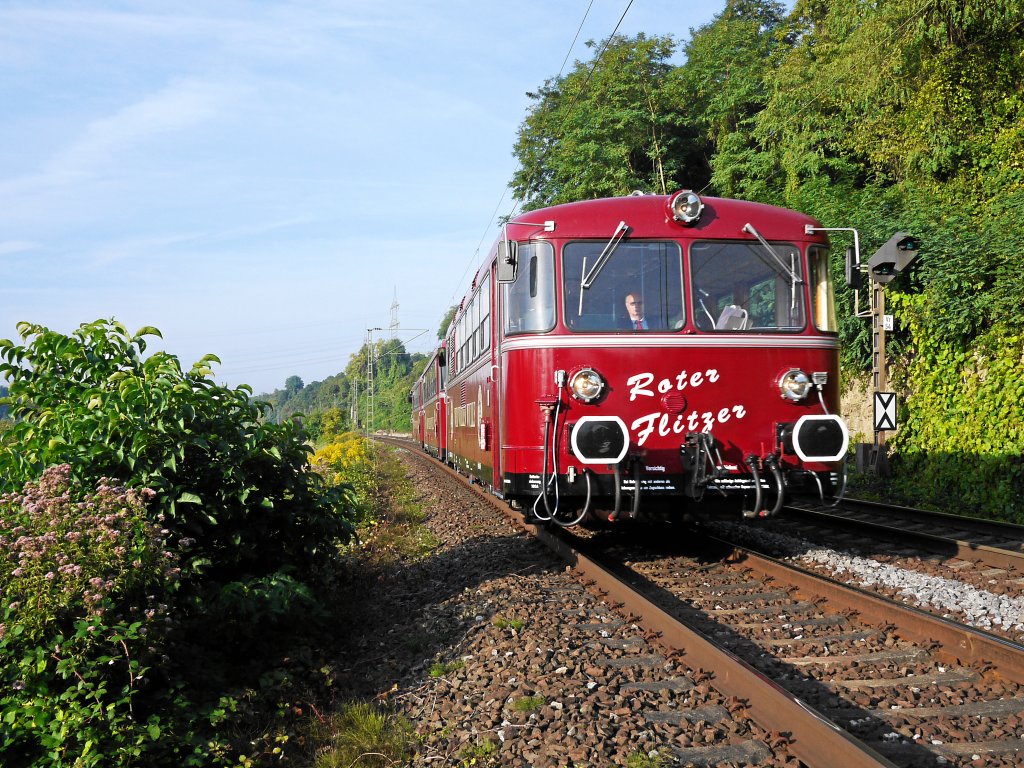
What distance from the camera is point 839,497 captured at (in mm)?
7508

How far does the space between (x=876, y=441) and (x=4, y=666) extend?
44.6 feet

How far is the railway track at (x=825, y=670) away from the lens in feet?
12.8

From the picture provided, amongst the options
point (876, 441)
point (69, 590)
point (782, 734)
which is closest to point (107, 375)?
point (69, 590)

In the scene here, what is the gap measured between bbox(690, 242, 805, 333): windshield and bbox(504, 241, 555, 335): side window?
4.09 feet

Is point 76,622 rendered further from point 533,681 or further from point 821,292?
point 821,292

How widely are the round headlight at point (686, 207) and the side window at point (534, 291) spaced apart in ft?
3.79

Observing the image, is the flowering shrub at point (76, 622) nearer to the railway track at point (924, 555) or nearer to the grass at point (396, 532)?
the grass at point (396, 532)

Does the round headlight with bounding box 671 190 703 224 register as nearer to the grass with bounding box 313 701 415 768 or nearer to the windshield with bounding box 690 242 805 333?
the windshield with bounding box 690 242 805 333

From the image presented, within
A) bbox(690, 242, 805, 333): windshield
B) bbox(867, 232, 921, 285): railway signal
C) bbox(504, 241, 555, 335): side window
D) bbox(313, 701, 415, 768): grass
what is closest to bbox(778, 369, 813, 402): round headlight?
bbox(690, 242, 805, 333): windshield

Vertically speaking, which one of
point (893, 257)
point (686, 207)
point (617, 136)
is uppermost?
point (617, 136)

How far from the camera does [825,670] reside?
16.5ft

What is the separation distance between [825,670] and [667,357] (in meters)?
3.07

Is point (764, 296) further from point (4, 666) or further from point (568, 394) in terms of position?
point (4, 666)

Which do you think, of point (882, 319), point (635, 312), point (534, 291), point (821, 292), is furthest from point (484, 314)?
point (882, 319)
